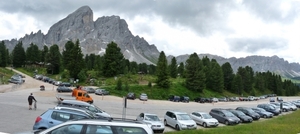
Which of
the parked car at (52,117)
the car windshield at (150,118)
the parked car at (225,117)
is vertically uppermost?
the parked car at (52,117)

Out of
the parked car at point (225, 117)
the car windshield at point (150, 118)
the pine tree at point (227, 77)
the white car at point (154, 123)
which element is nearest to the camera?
the white car at point (154, 123)

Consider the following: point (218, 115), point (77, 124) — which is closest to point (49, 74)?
point (218, 115)

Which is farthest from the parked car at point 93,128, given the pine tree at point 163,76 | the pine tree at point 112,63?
the pine tree at point 112,63

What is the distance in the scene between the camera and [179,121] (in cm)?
2450

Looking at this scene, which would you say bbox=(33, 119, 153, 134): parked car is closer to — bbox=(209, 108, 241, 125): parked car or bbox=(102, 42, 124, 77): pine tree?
bbox=(209, 108, 241, 125): parked car

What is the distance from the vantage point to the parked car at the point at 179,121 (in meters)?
24.1

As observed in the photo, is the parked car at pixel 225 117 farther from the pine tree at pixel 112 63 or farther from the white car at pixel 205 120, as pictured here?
the pine tree at pixel 112 63

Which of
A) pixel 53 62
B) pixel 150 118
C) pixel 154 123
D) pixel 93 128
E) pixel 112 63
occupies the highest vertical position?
pixel 53 62

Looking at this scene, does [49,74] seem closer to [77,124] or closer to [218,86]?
[218,86]

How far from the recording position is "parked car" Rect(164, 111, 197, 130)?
24.1 meters

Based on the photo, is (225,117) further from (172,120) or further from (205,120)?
(172,120)

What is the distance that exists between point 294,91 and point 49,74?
134 meters

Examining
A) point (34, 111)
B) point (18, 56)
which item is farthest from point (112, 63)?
point (18, 56)

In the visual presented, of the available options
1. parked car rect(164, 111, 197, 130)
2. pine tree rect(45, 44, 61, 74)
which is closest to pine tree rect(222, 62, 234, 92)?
A: pine tree rect(45, 44, 61, 74)
